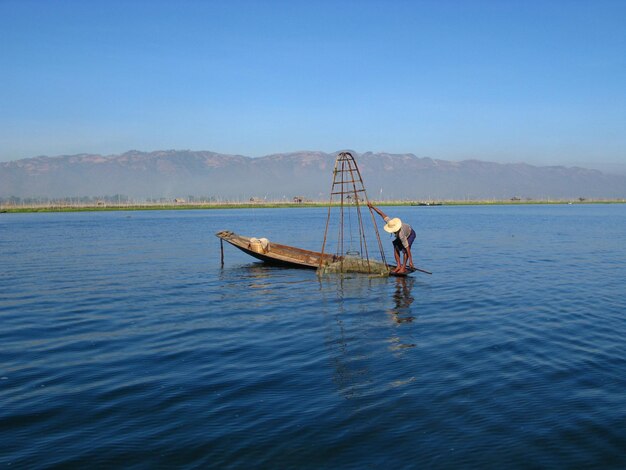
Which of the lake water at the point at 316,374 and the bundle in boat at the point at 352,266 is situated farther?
the bundle in boat at the point at 352,266

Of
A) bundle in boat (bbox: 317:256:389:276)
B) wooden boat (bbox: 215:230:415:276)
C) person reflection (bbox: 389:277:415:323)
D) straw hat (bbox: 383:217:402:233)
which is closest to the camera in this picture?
person reflection (bbox: 389:277:415:323)

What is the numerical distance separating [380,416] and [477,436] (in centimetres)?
136

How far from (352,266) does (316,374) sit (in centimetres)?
1246

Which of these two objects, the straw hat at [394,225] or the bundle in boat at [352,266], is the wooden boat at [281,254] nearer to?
the bundle in boat at [352,266]

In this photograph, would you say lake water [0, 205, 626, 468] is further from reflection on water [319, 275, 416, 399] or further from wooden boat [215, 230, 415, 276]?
wooden boat [215, 230, 415, 276]

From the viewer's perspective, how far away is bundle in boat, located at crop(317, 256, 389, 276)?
70.0 ft

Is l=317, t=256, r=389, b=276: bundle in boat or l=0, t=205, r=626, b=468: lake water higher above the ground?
l=317, t=256, r=389, b=276: bundle in boat

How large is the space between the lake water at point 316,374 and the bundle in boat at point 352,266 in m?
1.21

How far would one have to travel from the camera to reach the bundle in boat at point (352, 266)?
21.3 m

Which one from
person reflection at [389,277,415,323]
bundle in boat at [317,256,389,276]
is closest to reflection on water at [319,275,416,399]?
person reflection at [389,277,415,323]

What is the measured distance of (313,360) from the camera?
10352mm

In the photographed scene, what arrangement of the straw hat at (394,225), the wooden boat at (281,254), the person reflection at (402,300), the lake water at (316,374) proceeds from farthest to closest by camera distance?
the wooden boat at (281,254), the straw hat at (394,225), the person reflection at (402,300), the lake water at (316,374)

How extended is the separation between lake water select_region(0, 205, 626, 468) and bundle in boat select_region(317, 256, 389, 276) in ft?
3.98

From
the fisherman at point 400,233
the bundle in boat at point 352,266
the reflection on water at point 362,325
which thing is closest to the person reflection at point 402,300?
the reflection on water at point 362,325
